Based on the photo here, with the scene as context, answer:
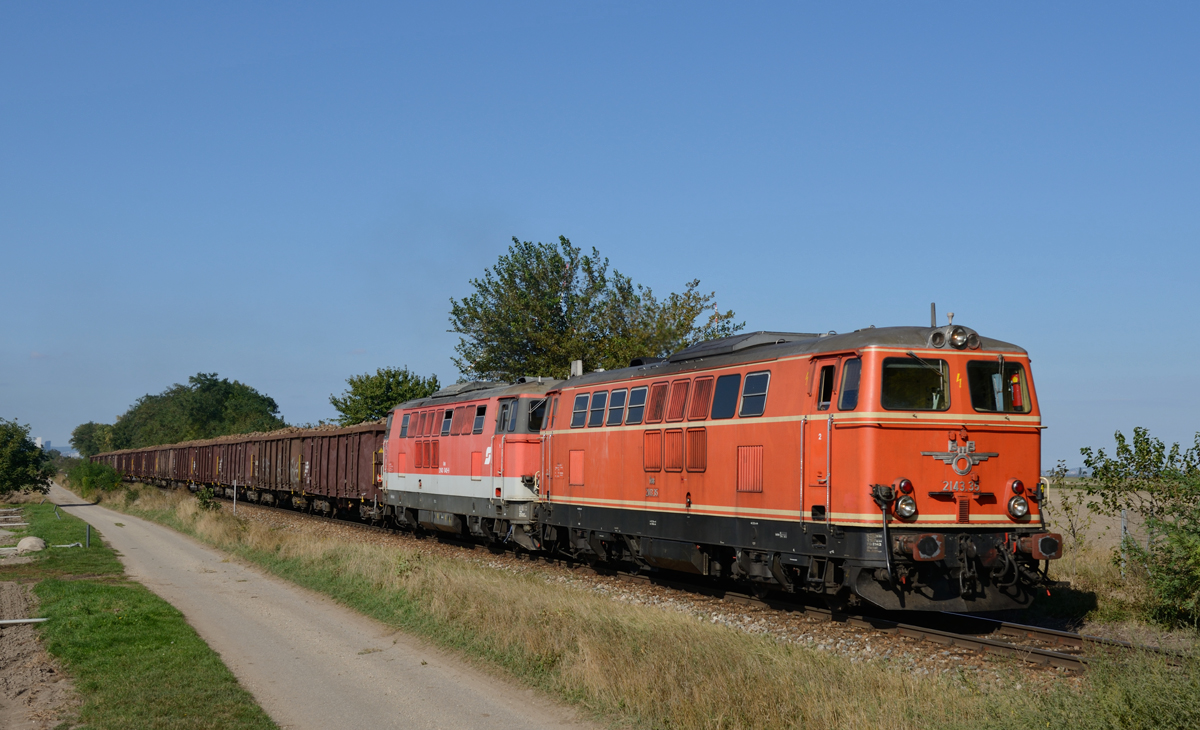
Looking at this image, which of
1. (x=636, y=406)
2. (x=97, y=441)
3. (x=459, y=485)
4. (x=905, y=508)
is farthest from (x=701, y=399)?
(x=97, y=441)

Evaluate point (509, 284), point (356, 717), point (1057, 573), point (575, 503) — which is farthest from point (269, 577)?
point (509, 284)

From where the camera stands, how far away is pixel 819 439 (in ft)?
41.2

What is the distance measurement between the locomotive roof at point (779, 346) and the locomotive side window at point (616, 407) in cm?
28

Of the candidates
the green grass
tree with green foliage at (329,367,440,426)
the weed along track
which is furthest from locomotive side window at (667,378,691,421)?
tree with green foliage at (329,367,440,426)

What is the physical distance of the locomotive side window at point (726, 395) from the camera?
1441 centimetres

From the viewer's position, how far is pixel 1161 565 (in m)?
12.8

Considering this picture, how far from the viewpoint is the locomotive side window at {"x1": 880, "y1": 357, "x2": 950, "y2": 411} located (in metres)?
12.1

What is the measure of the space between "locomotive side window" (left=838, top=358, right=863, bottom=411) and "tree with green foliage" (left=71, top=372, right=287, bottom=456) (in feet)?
297

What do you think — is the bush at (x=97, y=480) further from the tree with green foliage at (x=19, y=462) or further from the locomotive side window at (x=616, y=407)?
the locomotive side window at (x=616, y=407)

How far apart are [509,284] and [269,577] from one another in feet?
75.2

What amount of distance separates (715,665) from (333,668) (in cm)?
492

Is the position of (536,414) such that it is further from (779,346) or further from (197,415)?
(197,415)

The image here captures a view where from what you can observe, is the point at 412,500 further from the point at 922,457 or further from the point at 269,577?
the point at 922,457

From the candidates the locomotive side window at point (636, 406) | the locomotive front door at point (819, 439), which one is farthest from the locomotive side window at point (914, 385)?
the locomotive side window at point (636, 406)
